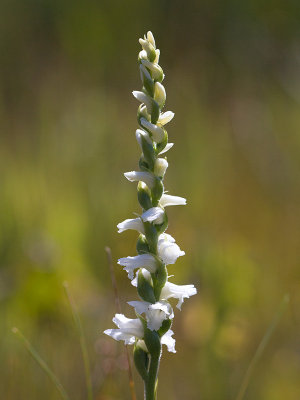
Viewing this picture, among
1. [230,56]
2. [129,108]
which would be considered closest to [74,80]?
[129,108]

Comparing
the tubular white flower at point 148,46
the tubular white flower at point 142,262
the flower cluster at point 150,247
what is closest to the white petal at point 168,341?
the flower cluster at point 150,247

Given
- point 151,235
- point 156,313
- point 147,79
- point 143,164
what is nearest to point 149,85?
point 147,79

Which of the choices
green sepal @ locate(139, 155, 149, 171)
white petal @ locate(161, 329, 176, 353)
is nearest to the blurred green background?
white petal @ locate(161, 329, 176, 353)

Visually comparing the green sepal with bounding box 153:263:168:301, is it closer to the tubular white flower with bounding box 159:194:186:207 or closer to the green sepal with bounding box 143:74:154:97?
the tubular white flower with bounding box 159:194:186:207

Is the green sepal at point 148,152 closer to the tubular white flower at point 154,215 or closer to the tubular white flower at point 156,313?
the tubular white flower at point 154,215

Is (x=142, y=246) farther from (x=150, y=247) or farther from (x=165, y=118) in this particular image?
(x=165, y=118)

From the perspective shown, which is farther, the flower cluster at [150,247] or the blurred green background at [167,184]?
the blurred green background at [167,184]

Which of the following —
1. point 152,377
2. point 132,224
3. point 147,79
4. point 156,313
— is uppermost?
point 147,79
